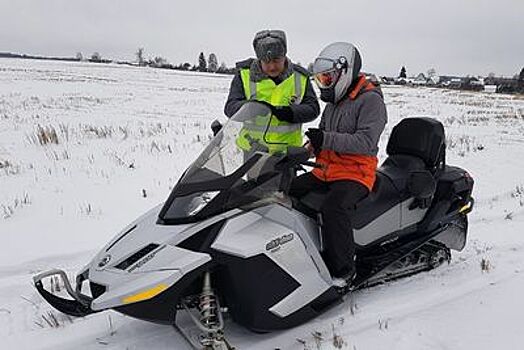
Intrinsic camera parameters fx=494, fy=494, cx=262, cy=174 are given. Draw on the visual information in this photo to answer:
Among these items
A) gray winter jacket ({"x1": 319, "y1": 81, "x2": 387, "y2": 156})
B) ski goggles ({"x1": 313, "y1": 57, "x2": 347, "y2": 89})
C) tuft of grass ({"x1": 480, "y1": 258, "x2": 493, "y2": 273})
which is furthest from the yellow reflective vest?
tuft of grass ({"x1": 480, "y1": 258, "x2": 493, "y2": 273})

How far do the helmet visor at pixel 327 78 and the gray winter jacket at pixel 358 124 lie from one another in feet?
0.66

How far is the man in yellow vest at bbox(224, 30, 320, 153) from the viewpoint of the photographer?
3.83 metres

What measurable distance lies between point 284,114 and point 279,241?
95 cm

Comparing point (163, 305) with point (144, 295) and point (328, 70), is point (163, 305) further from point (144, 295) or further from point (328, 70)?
point (328, 70)

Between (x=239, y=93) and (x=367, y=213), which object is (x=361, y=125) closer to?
(x=367, y=213)

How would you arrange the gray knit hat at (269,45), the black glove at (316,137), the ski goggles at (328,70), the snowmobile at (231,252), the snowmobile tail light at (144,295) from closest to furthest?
1. the snowmobile tail light at (144,295)
2. the snowmobile at (231,252)
3. the black glove at (316,137)
4. the ski goggles at (328,70)
5. the gray knit hat at (269,45)

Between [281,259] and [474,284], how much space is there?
6.14ft

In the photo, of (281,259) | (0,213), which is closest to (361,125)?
(281,259)

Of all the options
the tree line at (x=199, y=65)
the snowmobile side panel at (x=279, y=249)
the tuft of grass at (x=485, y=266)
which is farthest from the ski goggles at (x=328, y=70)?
the tree line at (x=199, y=65)

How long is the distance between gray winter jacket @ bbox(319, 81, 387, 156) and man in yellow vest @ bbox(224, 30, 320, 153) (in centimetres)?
29

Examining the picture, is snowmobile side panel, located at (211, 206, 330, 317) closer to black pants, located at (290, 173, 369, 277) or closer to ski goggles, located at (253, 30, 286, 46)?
black pants, located at (290, 173, 369, 277)

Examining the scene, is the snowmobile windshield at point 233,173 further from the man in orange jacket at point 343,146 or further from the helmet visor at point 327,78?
the helmet visor at point 327,78

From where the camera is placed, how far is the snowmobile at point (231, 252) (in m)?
2.84

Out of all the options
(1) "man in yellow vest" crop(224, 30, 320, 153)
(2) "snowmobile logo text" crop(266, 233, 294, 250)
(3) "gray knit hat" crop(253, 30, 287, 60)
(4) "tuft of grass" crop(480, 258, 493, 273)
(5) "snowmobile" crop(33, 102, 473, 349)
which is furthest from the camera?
(4) "tuft of grass" crop(480, 258, 493, 273)
